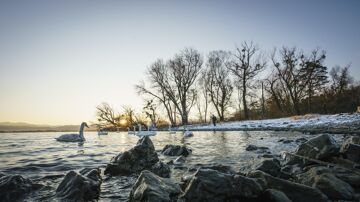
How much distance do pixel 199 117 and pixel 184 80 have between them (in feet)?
48.2

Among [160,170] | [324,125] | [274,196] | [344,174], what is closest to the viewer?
[274,196]

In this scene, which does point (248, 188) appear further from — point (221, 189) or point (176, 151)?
point (176, 151)

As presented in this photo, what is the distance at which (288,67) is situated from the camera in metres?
45.8

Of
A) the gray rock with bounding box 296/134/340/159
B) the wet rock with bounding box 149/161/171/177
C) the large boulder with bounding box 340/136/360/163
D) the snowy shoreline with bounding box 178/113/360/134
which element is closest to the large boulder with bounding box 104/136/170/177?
the wet rock with bounding box 149/161/171/177

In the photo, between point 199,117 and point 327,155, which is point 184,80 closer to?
point 199,117

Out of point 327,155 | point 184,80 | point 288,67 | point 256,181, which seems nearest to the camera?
point 256,181

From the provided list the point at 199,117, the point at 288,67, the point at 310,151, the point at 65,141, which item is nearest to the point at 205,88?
the point at 199,117

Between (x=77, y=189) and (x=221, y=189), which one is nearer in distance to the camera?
(x=221, y=189)

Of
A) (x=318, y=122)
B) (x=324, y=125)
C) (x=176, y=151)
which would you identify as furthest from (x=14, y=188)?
(x=318, y=122)

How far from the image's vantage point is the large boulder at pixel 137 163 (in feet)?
20.5

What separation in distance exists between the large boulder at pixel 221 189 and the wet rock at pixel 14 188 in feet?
9.62

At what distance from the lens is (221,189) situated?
149 inches

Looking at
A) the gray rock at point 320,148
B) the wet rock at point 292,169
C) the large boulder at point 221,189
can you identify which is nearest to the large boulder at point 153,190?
the large boulder at point 221,189

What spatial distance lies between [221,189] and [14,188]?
3.67 metres
